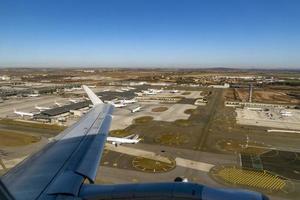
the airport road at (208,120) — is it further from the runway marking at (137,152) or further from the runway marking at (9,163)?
the runway marking at (9,163)

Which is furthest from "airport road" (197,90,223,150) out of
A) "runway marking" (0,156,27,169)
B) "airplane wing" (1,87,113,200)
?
"airplane wing" (1,87,113,200)

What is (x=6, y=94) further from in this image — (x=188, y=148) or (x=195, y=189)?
(x=195, y=189)

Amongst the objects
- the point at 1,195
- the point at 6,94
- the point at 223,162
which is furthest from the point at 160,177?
the point at 6,94

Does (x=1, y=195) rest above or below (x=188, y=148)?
above

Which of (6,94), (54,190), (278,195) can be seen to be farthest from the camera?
(6,94)

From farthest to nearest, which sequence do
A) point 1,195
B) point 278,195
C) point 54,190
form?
point 278,195 → point 54,190 → point 1,195

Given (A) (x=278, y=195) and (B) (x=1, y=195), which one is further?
(A) (x=278, y=195)

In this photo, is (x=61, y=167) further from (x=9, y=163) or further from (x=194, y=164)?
(x=9, y=163)
